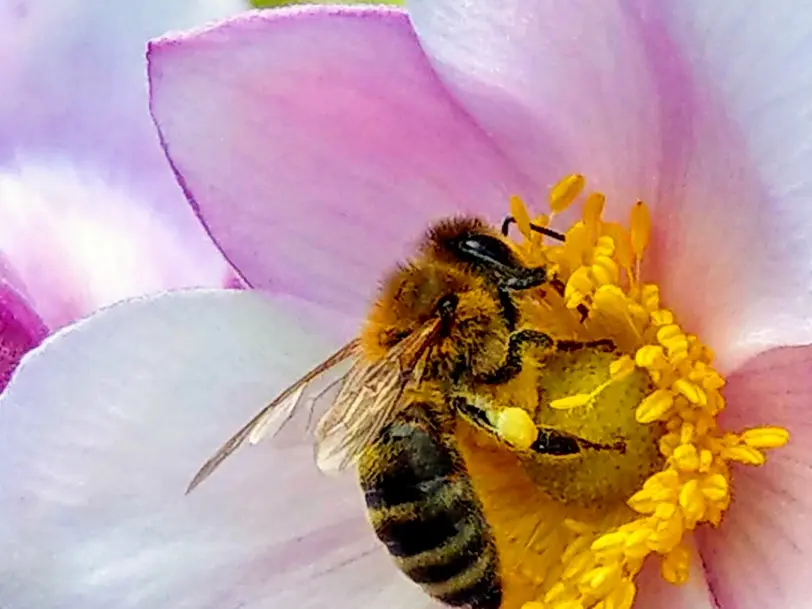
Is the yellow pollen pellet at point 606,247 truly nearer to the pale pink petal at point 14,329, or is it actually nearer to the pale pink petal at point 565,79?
the pale pink petal at point 565,79

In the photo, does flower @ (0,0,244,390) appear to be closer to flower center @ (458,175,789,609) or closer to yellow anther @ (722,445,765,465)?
flower center @ (458,175,789,609)

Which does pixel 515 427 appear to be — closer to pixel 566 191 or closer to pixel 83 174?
pixel 566 191

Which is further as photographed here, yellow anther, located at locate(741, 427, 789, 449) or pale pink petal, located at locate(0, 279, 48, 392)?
pale pink petal, located at locate(0, 279, 48, 392)

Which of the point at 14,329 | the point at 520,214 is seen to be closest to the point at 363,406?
the point at 520,214

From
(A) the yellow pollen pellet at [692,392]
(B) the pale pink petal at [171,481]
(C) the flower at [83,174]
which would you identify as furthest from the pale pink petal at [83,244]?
(A) the yellow pollen pellet at [692,392]

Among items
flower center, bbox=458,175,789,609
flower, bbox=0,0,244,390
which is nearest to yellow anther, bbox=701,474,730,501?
flower center, bbox=458,175,789,609

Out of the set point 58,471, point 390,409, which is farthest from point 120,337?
point 390,409
